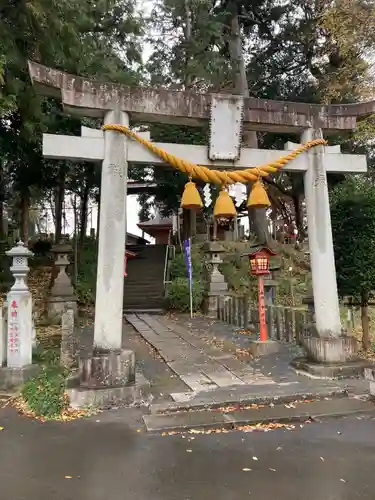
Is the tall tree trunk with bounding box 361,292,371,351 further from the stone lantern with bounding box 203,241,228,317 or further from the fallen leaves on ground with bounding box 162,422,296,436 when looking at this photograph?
the stone lantern with bounding box 203,241,228,317

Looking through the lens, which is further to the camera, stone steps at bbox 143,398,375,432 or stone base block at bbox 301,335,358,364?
stone base block at bbox 301,335,358,364

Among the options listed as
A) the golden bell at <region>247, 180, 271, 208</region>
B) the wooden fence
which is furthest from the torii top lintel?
the wooden fence

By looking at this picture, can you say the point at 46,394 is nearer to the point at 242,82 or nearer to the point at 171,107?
the point at 171,107

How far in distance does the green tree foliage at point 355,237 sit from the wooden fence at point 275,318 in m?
1.05

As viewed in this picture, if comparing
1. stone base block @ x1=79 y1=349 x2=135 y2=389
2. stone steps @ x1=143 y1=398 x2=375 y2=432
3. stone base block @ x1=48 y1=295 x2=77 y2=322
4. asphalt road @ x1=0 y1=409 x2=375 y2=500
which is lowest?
asphalt road @ x1=0 y1=409 x2=375 y2=500

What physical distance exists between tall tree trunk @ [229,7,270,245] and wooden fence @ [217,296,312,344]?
613cm

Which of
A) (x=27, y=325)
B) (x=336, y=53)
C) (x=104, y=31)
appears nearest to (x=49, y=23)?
(x=27, y=325)

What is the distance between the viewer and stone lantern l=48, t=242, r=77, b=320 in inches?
512

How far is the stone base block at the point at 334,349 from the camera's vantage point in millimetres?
6477

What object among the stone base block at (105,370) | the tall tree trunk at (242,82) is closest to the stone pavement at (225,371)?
the stone base block at (105,370)

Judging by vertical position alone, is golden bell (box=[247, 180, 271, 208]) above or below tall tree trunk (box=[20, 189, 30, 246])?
below

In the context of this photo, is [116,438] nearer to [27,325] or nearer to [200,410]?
[200,410]

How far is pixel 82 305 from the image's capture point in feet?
48.0

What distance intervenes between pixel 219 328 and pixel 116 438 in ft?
24.5
